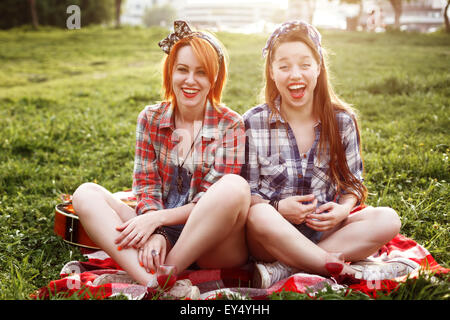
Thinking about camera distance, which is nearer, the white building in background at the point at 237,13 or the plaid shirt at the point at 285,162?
the plaid shirt at the point at 285,162

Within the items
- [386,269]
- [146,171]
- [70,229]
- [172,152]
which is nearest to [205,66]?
[172,152]

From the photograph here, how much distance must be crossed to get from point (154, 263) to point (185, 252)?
151 millimetres

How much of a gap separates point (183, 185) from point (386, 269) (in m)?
1.14

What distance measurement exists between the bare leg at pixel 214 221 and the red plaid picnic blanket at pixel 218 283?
0.52 feet

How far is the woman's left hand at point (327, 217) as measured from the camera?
2.12 m

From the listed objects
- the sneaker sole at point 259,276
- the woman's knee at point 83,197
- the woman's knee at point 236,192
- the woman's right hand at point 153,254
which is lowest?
the sneaker sole at point 259,276

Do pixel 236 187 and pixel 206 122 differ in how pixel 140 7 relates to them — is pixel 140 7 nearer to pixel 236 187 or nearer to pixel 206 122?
pixel 206 122

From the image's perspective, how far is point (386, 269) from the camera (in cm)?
202

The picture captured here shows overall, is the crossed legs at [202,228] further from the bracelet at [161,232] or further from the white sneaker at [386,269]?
the white sneaker at [386,269]

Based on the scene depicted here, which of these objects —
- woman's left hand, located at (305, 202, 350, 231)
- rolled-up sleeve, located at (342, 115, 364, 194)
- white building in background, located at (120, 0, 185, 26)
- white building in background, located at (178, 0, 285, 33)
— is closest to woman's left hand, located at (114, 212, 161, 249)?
woman's left hand, located at (305, 202, 350, 231)

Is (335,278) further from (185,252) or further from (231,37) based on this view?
(231,37)

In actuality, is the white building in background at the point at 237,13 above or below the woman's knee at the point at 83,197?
above

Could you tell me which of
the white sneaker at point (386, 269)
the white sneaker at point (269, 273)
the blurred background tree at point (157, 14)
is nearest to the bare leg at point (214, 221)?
the white sneaker at point (269, 273)
